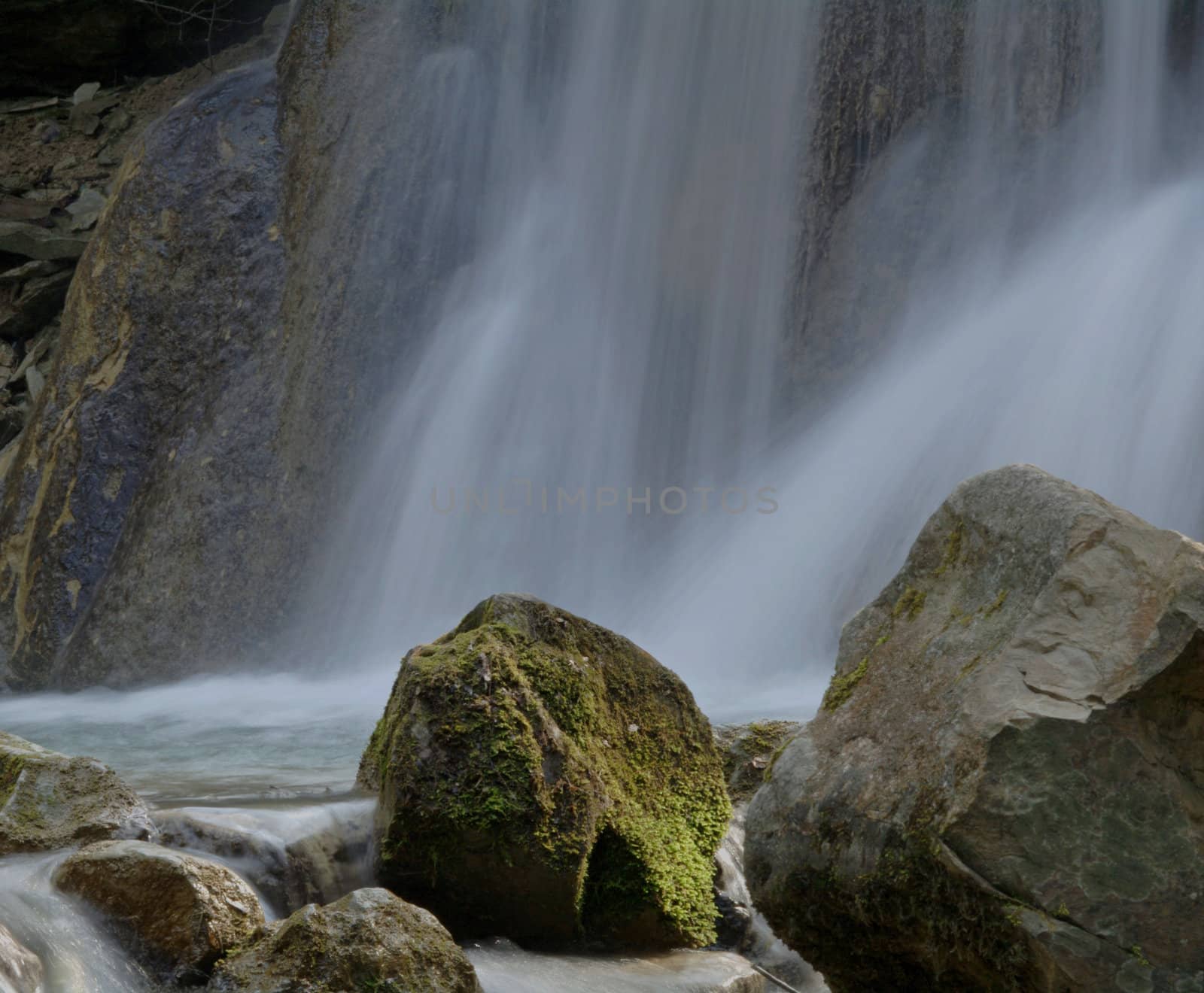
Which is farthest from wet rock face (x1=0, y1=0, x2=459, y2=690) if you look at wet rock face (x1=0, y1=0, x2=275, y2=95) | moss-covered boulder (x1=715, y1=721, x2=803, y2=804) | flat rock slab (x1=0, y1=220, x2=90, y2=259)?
moss-covered boulder (x1=715, y1=721, x2=803, y2=804)

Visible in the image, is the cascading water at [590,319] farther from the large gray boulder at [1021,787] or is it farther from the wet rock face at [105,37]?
the large gray boulder at [1021,787]

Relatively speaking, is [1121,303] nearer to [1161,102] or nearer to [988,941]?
[1161,102]

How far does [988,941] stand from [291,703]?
5517 mm

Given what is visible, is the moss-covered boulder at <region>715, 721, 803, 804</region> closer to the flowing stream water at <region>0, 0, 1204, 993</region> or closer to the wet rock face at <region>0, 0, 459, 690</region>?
the flowing stream water at <region>0, 0, 1204, 993</region>

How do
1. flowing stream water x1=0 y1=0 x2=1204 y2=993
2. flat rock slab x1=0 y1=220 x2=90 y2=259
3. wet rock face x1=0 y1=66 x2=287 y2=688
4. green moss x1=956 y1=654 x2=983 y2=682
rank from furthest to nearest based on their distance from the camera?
flat rock slab x1=0 y1=220 x2=90 y2=259 < wet rock face x1=0 y1=66 x2=287 y2=688 < flowing stream water x1=0 y1=0 x2=1204 y2=993 < green moss x1=956 y1=654 x2=983 y2=682

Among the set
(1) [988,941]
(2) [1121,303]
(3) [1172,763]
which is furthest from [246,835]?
(2) [1121,303]

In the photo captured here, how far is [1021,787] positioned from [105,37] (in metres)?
14.4

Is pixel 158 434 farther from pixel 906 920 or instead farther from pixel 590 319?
pixel 906 920

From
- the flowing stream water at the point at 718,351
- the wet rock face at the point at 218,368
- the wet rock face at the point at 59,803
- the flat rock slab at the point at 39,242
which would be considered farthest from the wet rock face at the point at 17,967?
the flat rock slab at the point at 39,242

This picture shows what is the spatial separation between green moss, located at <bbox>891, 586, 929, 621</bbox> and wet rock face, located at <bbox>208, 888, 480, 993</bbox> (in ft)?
3.56

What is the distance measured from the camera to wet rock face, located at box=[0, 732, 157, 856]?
276 centimetres

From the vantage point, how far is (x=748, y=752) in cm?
375

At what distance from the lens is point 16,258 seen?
13.0 m

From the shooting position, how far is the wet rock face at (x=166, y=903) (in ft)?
7.63
